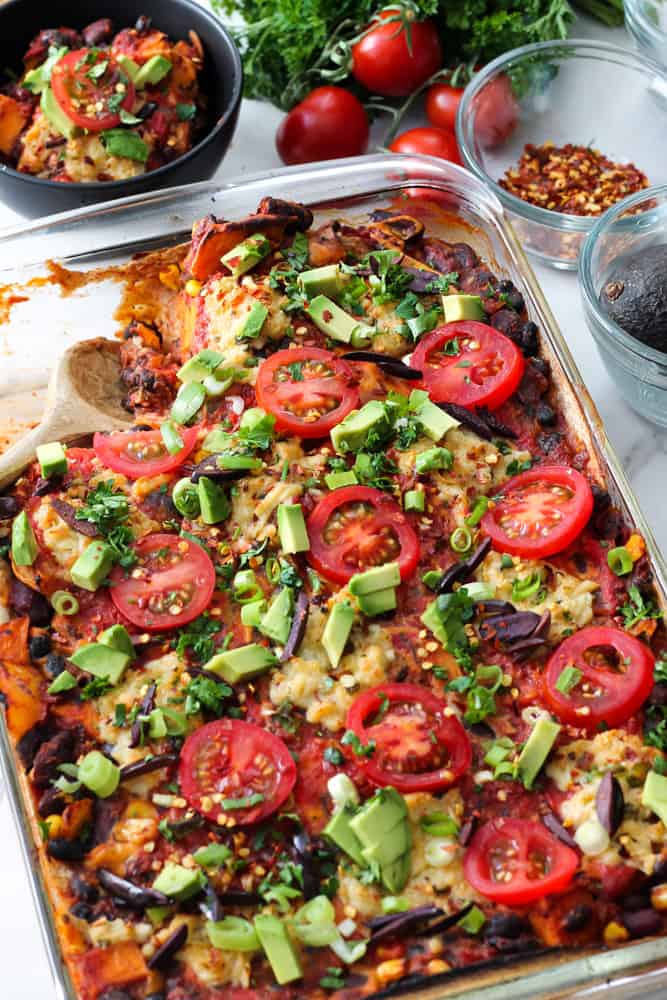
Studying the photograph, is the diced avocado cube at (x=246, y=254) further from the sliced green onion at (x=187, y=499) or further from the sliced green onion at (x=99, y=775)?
the sliced green onion at (x=99, y=775)

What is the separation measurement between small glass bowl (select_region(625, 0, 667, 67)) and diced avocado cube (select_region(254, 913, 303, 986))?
3749 mm

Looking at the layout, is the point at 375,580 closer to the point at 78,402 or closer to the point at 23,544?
the point at 23,544

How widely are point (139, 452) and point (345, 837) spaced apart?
1268 mm

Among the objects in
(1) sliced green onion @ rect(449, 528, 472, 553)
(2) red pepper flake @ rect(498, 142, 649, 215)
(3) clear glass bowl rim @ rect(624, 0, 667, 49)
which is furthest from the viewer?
(3) clear glass bowl rim @ rect(624, 0, 667, 49)

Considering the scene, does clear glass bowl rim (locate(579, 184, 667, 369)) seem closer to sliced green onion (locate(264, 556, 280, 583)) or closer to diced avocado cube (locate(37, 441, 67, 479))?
sliced green onion (locate(264, 556, 280, 583))

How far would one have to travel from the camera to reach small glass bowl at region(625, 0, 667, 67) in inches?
183

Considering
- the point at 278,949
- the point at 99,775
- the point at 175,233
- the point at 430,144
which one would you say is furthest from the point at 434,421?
the point at 430,144

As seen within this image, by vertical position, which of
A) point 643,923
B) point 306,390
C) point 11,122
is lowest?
point 643,923

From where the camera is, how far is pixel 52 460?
3158mm

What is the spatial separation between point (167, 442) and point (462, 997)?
5.40 feet

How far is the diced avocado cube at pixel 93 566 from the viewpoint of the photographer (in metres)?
2.95

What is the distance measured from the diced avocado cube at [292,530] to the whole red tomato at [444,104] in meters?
2.17

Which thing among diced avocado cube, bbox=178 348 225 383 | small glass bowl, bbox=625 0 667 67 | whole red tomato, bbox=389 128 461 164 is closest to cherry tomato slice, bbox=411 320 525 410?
diced avocado cube, bbox=178 348 225 383

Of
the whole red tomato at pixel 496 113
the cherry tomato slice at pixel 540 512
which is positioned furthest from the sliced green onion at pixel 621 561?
the whole red tomato at pixel 496 113
